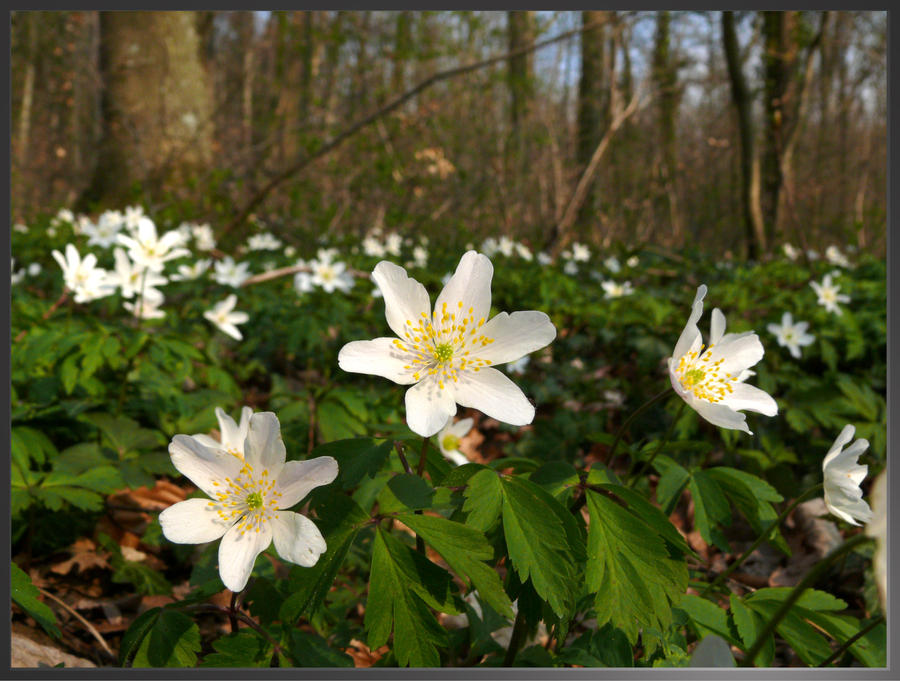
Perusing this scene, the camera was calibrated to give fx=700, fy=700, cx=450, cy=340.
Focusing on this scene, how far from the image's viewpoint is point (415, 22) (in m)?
8.80

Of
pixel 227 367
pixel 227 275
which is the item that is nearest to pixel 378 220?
pixel 227 275

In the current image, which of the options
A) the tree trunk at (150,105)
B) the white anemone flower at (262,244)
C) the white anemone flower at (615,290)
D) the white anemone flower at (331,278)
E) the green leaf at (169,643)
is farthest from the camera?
the white anemone flower at (262,244)

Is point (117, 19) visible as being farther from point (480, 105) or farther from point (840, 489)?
point (840, 489)

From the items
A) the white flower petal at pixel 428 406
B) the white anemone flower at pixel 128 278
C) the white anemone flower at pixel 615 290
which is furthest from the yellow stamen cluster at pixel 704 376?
the white anemone flower at pixel 615 290

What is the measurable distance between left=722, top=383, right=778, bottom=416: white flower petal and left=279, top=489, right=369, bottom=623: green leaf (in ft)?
2.32

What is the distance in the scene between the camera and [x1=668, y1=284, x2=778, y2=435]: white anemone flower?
125 centimetres

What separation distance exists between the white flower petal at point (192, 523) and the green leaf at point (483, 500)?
42 cm

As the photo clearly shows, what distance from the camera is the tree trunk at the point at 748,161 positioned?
292 inches

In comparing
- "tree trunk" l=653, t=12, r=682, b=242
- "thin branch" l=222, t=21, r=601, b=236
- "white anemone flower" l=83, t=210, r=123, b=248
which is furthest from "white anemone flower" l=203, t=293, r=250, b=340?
"tree trunk" l=653, t=12, r=682, b=242

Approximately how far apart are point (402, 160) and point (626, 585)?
8399 mm

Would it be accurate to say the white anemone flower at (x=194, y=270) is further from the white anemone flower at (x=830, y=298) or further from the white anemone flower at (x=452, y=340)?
the white anemone flower at (x=830, y=298)

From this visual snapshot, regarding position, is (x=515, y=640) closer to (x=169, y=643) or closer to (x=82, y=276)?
(x=169, y=643)

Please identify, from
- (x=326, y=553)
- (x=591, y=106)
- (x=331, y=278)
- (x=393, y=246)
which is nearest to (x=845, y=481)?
(x=326, y=553)

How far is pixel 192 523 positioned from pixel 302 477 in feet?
0.67
